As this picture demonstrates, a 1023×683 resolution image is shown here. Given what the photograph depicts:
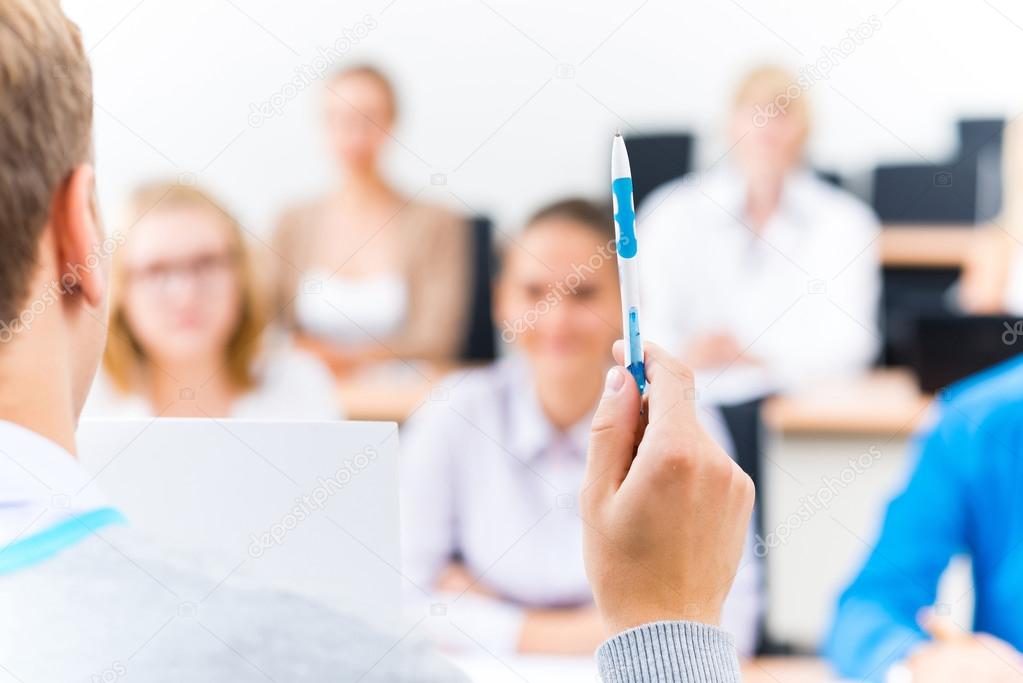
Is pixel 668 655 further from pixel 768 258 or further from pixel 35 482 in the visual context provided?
pixel 768 258

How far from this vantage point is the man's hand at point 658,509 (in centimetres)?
62

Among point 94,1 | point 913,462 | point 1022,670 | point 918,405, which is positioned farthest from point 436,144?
point 1022,670

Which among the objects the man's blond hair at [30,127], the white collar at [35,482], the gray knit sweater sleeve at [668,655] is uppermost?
the man's blond hair at [30,127]

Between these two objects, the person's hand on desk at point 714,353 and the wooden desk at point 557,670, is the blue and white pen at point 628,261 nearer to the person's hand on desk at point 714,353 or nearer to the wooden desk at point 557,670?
the wooden desk at point 557,670

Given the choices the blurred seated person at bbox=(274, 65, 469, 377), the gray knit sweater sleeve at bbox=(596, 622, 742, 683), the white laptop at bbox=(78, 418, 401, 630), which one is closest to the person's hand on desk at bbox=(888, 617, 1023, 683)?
the gray knit sweater sleeve at bbox=(596, 622, 742, 683)

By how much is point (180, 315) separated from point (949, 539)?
1821mm

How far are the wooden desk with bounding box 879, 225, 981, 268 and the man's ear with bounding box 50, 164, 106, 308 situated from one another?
3944mm

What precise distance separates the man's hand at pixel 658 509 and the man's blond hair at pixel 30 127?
1.21 ft

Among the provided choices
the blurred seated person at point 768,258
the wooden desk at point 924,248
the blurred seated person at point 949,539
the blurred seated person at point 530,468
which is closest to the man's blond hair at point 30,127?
the blurred seated person at point 949,539

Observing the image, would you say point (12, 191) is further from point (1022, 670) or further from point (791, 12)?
point (791, 12)

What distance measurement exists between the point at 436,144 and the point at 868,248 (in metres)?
2.22

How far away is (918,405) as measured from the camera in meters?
3.09

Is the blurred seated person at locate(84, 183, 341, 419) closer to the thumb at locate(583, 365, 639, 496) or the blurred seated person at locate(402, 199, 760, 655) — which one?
the blurred seated person at locate(402, 199, 760, 655)

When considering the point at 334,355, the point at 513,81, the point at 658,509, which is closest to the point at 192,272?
the point at 334,355
